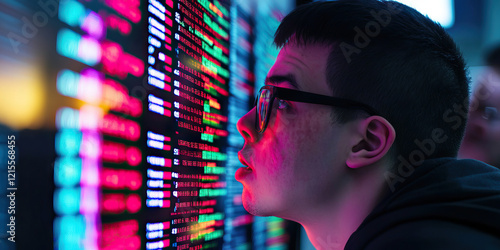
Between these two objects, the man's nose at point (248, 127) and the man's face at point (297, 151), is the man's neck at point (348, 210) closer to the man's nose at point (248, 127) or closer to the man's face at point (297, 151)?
the man's face at point (297, 151)

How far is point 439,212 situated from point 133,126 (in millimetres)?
472

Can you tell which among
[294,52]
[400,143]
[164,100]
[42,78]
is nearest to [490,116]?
[400,143]

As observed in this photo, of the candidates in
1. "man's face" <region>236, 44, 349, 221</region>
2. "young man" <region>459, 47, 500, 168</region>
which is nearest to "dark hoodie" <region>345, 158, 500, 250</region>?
"man's face" <region>236, 44, 349, 221</region>

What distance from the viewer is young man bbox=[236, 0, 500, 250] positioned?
74 centimetres

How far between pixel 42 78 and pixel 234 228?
0.63 meters

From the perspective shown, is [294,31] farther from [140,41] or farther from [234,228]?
[234,228]

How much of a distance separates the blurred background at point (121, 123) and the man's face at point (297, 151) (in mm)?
115

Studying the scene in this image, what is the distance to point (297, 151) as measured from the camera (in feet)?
2.47

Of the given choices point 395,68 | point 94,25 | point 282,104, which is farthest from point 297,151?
point 94,25

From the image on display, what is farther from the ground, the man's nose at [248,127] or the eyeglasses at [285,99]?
the eyeglasses at [285,99]

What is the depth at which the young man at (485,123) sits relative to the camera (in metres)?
1.56

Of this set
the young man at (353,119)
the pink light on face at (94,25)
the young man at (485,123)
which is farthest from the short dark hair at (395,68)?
the young man at (485,123)

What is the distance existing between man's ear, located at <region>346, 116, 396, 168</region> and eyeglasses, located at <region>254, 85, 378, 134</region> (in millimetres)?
23

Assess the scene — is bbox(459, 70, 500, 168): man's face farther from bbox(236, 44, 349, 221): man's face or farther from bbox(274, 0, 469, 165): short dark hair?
bbox(236, 44, 349, 221): man's face
